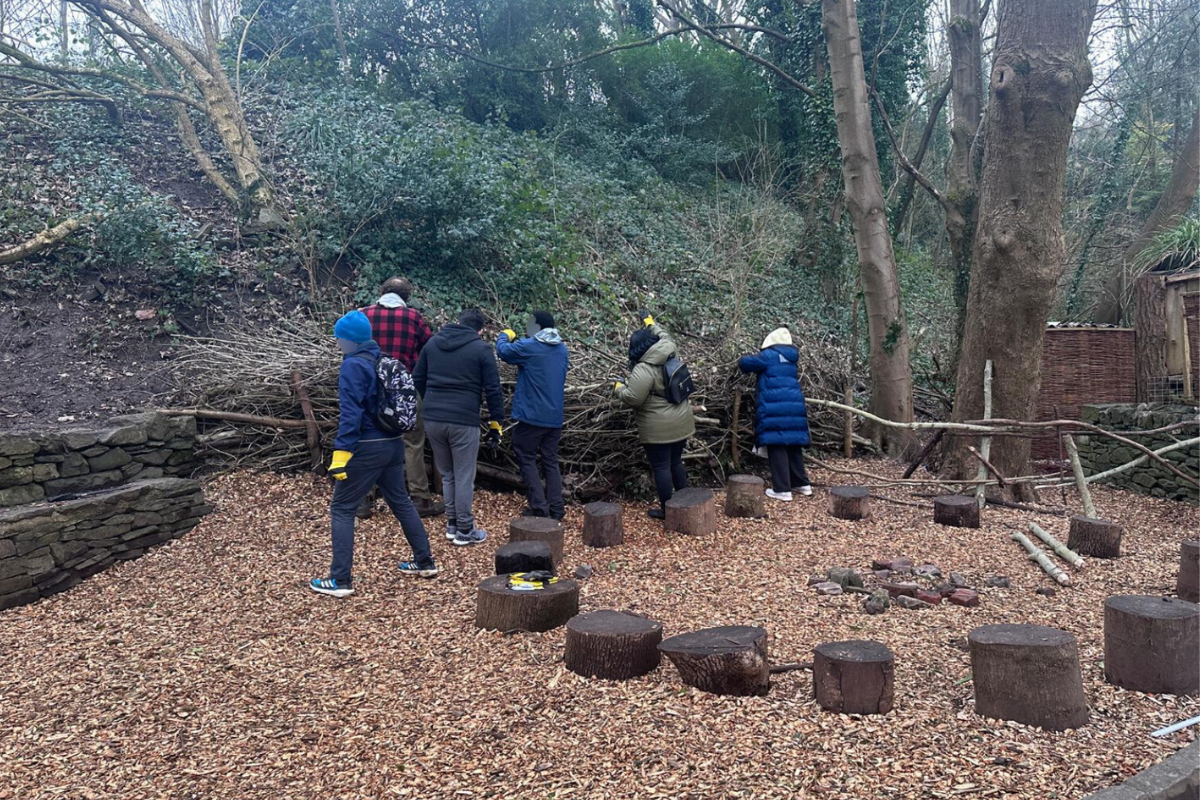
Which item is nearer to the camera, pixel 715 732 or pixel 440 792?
pixel 440 792

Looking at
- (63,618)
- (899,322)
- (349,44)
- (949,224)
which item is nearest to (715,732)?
(63,618)

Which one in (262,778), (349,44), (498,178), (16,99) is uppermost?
(349,44)

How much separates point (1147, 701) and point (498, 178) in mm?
10357

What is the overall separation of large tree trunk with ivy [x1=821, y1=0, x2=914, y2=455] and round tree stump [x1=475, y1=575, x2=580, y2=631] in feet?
21.2

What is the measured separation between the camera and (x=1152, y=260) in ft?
38.6

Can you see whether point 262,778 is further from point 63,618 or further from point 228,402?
point 228,402

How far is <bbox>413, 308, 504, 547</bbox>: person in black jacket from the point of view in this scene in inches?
235

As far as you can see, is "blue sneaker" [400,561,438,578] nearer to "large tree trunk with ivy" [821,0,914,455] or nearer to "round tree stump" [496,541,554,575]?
"round tree stump" [496,541,554,575]

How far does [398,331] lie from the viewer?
6434mm

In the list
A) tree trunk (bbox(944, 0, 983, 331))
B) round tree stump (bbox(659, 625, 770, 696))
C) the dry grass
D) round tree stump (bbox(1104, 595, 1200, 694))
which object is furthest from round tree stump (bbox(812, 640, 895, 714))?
tree trunk (bbox(944, 0, 983, 331))

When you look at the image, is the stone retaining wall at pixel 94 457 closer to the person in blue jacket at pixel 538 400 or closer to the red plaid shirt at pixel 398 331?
the red plaid shirt at pixel 398 331

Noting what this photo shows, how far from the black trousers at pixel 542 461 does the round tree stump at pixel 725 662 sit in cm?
303

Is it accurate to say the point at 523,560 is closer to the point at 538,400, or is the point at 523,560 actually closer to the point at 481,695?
the point at 481,695

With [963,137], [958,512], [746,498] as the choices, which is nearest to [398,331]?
[746,498]
